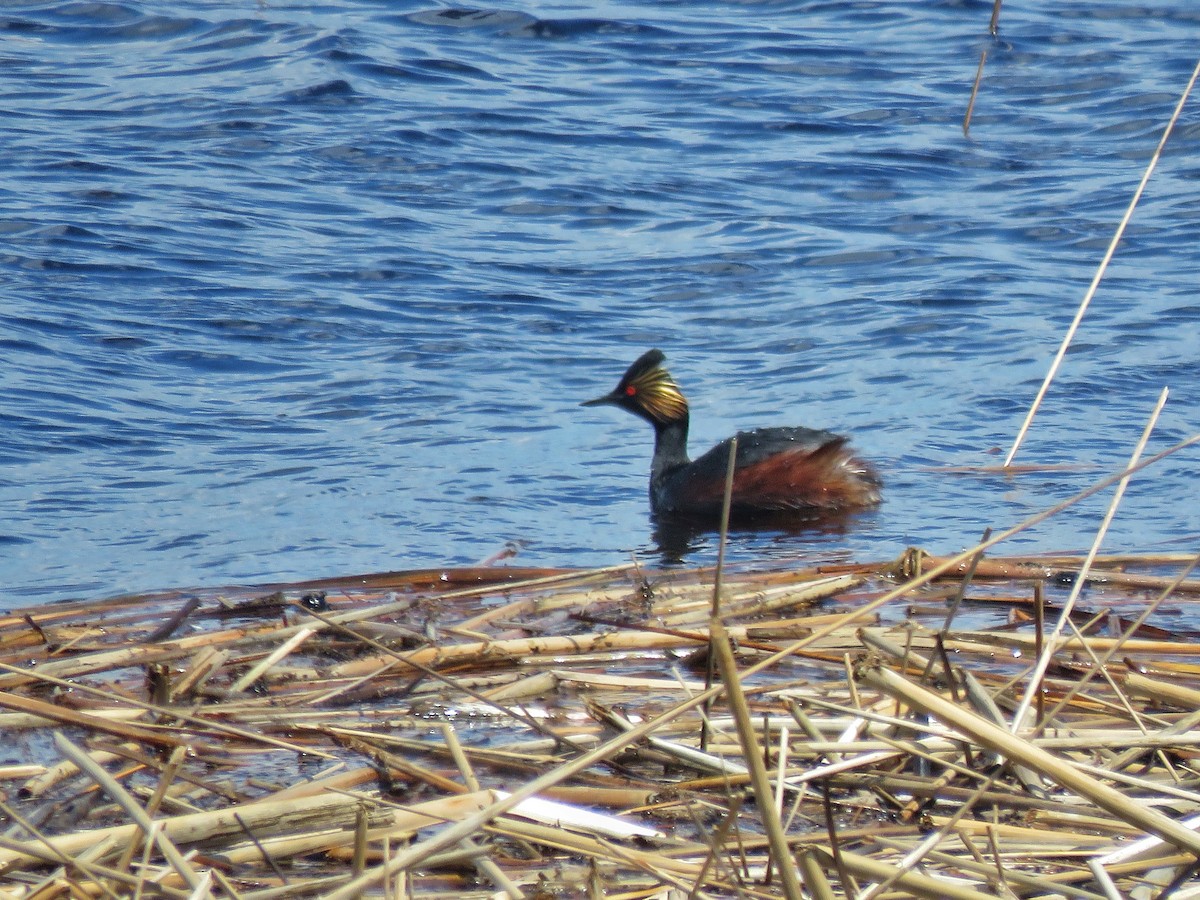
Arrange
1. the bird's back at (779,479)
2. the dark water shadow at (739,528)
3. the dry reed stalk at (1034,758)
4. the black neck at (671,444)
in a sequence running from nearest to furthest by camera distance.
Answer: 1. the dry reed stalk at (1034,758)
2. the dark water shadow at (739,528)
3. the bird's back at (779,479)
4. the black neck at (671,444)

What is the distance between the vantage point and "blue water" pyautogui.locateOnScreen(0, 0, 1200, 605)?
7.71 meters

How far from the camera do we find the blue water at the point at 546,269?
25.3ft

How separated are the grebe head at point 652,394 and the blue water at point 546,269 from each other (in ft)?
1.21

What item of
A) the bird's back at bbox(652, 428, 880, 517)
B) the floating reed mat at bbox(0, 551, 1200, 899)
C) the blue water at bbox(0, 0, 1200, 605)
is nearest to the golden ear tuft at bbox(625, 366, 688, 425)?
the blue water at bbox(0, 0, 1200, 605)

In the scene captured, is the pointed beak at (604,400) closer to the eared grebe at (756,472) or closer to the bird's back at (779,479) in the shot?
the eared grebe at (756,472)

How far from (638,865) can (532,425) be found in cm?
665

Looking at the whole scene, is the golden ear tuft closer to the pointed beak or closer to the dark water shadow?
the pointed beak

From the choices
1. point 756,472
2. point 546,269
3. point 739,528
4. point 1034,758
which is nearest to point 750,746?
point 1034,758

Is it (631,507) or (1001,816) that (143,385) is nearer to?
(631,507)

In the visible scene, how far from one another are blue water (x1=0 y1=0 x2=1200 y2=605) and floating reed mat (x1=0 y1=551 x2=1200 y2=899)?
238 centimetres

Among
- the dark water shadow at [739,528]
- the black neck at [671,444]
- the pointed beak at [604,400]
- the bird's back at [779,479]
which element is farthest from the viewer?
the pointed beak at [604,400]

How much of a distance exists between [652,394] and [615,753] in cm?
615

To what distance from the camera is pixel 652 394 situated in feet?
29.7

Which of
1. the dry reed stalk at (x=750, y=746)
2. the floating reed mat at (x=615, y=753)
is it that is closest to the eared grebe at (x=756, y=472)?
the floating reed mat at (x=615, y=753)
